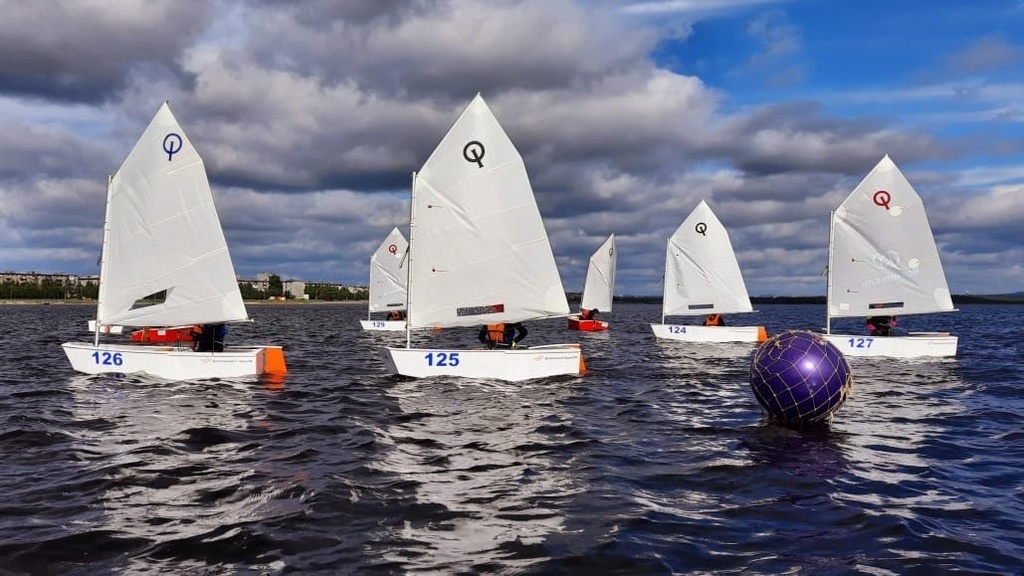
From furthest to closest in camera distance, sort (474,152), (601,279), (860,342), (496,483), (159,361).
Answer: (601,279), (860,342), (474,152), (159,361), (496,483)

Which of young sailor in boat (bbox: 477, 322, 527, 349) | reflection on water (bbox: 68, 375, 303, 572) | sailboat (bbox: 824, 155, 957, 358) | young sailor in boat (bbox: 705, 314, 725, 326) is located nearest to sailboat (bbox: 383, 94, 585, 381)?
young sailor in boat (bbox: 477, 322, 527, 349)

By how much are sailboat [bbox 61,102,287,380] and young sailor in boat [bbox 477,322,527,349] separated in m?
7.74

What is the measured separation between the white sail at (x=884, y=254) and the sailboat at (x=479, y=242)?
17394 mm

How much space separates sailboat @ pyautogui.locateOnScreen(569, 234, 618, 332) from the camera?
69.1 m

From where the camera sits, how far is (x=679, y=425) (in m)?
17.0

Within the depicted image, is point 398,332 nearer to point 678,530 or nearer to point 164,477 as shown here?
point 164,477

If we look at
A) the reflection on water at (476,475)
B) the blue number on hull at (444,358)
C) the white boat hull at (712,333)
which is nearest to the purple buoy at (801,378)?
the reflection on water at (476,475)

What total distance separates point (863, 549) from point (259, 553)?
701 centimetres

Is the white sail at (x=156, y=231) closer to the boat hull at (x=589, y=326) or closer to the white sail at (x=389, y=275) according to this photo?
the white sail at (x=389, y=275)

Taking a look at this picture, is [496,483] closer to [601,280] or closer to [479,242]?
[479,242]

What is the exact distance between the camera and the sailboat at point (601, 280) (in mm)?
69062

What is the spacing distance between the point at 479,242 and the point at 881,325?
73.6ft

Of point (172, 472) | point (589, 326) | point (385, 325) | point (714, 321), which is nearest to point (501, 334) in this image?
point (172, 472)

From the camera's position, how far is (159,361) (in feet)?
76.2
